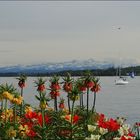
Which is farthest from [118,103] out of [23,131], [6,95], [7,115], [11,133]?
[11,133]

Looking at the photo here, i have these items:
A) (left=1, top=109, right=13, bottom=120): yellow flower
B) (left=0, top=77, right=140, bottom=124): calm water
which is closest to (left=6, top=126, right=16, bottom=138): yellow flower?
(left=1, top=109, right=13, bottom=120): yellow flower

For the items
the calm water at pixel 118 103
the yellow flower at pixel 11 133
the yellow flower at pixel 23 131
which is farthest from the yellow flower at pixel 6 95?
the calm water at pixel 118 103

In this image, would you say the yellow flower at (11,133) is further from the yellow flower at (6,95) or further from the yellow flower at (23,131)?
the yellow flower at (6,95)

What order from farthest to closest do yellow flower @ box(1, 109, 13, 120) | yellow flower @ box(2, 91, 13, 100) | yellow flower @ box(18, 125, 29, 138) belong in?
1. yellow flower @ box(1, 109, 13, 120)
2. yellow flower @ box(2, 91, 13, 100)
3. yellow flower @ box(18, 125, 29, 138)

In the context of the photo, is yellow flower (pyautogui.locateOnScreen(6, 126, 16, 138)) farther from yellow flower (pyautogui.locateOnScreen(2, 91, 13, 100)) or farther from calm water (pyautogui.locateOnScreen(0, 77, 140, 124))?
calm water (pyautogui.locateOnScreen(0, 77, 140, 124))

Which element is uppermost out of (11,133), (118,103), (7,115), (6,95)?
(6,95)

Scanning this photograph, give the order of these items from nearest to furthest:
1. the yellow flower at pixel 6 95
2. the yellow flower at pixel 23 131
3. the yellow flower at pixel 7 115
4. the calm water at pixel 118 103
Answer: the yellow flower at pixel 23 131 → the yellow flower at pixel 6 95 → the yellow flower at pixel 7 115 → the calm water at pixel 118 103

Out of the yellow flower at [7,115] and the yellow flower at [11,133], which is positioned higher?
the yellow flower at [7,115]

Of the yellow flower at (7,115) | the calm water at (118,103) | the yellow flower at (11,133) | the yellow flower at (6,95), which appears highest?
the yellow flower at (6,95)

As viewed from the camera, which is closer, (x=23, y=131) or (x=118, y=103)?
(x=23, y=131)

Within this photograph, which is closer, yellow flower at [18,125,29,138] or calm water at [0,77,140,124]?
yellow flower at [18,125,29,138]

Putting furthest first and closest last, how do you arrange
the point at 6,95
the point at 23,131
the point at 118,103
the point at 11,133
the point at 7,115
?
1. the point at 118,103
2. the point at 7,115
3. the point at 6,95
4. the point at 23,131
5. the point at 11,133

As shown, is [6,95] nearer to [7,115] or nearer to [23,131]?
[23,131]

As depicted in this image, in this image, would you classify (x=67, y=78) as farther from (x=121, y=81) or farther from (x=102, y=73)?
(x=102, y=73)
